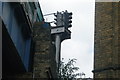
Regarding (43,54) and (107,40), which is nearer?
(107,40)

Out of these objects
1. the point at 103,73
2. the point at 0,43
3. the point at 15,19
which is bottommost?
the point at 103,73

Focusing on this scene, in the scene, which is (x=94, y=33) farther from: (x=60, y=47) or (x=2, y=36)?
(x=60, y=47)

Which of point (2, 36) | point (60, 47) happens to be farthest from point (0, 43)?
point (60, 47)

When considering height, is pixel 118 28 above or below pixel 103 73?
above

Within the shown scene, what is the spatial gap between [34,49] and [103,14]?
3811 millimetres

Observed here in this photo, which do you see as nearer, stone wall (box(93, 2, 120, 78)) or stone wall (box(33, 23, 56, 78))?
stone wall (box(93, 2, 120, 78))

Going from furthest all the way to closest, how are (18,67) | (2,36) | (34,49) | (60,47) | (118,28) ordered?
1. (60,47)
2. (34,49)
3. (18,67)
4. (118,28)
5. (2,36)

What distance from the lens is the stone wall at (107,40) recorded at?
1238cm

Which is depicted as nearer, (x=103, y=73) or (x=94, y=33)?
(x=103, y=73)

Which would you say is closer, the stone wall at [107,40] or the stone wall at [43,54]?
the stone wall at [107,40]

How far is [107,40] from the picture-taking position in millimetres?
12922

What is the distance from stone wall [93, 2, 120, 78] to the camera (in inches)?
487

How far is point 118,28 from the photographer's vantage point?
13.0 m

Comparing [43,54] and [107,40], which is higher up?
[107,40]
